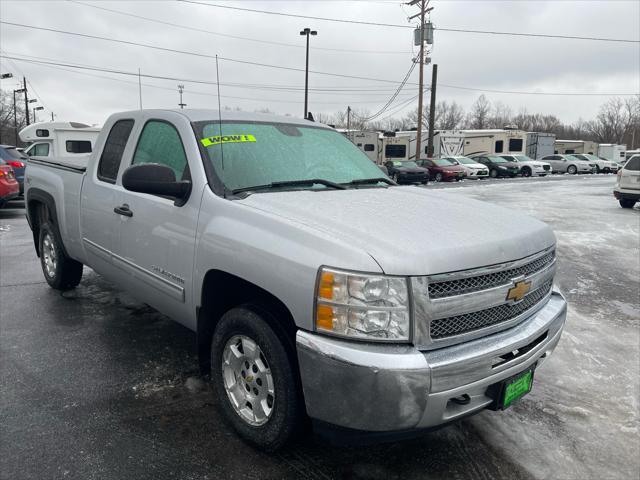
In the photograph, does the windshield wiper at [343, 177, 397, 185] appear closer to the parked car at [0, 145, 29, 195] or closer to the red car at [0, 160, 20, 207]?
the red car at [0, 160, 20, 207]

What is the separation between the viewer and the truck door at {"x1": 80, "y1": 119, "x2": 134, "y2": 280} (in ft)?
12.6

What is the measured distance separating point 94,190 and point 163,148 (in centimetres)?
99

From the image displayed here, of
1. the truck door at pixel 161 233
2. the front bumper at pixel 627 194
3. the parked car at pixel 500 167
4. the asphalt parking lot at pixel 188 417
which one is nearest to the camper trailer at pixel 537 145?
the parked car at pixel 500 167

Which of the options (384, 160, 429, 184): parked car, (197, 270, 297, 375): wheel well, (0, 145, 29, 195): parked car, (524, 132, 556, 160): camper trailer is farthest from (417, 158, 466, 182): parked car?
(197, 270, 297, 375): wheel well

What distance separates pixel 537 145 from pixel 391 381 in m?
43.8

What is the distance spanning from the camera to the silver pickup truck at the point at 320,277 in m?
2.08

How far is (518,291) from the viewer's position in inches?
96.3

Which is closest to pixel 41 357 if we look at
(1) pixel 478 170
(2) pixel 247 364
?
(2) pixel 247 364

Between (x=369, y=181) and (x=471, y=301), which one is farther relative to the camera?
(x=369, y=181)

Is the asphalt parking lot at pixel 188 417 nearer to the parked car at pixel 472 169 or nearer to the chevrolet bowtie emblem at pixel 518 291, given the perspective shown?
the chevrolet bowtie emblem at pixel 518 291

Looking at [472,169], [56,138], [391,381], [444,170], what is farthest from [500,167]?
[391,381]

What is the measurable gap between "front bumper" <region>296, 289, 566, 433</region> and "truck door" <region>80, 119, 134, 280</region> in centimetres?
226

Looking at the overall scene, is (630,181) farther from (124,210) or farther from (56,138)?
(56,138)

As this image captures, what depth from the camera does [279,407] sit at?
2404 mm
